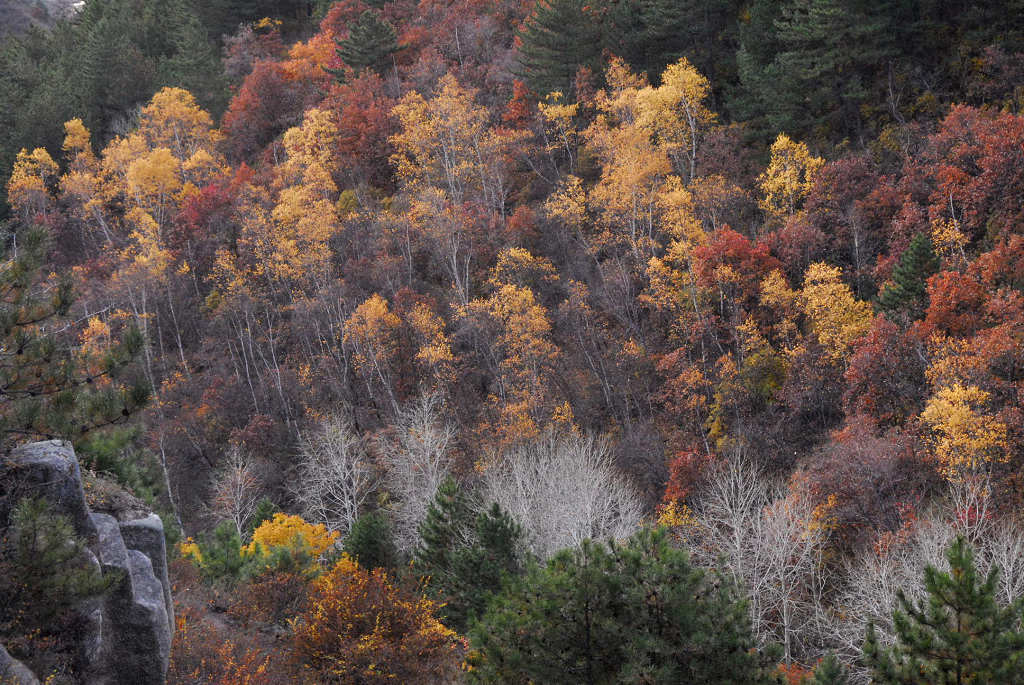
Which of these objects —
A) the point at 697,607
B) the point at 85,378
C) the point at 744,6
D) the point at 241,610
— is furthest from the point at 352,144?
the point at 697,607

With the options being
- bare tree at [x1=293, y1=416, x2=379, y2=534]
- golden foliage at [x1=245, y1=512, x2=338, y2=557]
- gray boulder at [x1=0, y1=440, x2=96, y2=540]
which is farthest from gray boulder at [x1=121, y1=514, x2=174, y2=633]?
bare tree at [x1=293, y1=416, x2=379, y2=534]

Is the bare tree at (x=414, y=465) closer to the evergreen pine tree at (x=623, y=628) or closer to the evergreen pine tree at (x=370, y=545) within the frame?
the evergreen pine tree at (x=370, y=545)

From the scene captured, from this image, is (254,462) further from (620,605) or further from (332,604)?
(620,605)

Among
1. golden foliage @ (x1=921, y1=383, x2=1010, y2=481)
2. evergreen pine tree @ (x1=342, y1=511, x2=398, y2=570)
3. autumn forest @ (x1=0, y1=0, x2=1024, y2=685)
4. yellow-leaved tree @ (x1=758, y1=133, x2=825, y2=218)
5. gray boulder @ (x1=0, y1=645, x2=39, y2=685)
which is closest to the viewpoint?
gray boulder @ (x1=0, y1=645, x2=39, y2=685)

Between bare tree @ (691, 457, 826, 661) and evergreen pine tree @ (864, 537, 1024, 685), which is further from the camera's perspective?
bare tree @ (691, 457, 826, 661)

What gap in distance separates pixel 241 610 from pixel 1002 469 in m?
20.4

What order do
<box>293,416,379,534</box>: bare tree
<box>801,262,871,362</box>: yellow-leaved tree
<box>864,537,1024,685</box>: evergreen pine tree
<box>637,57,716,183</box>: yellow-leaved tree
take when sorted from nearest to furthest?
<box>864,537,1024,685</box>: evergreen pine tree
<box>801,262,871,362</box>: yellow-leaved tree
<box>293,416,379,534</box>: bare tree
<box>637,57,716,183</box>: yellow-leaved tree

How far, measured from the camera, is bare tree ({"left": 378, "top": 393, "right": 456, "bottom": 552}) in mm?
30944

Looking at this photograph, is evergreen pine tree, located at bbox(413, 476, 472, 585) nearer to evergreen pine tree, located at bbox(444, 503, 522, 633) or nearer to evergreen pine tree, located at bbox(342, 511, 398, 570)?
evergreen pine tree, located at bbox(342, 511, 398, 570)

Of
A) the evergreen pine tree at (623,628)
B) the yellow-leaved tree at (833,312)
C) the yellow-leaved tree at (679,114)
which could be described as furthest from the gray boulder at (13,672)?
the yellow-leaved tree at (679,114)

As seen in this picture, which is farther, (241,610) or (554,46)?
(554,46)

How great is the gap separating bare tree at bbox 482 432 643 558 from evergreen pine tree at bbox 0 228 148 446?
14.4 meters

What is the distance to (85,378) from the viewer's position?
38.4 feet

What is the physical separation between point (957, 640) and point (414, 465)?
24079 millimetres
